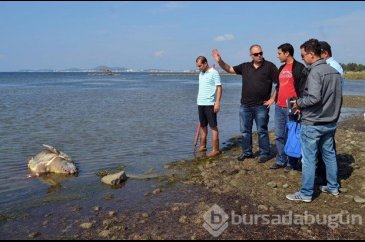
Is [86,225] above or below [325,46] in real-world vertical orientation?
below

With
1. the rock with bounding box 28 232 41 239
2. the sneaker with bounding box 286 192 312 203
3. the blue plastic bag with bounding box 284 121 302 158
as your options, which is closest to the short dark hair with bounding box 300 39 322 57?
the blue plastic bag with bounding box 284 121 302 158

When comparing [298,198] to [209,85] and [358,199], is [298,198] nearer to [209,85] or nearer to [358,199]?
[358,199]

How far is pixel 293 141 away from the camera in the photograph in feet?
22.1

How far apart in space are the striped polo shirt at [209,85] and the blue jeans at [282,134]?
2.02 m

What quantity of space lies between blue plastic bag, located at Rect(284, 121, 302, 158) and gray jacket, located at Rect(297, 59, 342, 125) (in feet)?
3.68

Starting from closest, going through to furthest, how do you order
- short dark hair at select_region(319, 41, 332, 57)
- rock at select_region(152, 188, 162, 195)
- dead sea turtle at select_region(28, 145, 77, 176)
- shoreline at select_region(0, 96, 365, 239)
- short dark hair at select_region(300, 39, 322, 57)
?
shoreline at select_region(0, 96, 365, 239) → short dark hair at select_region(300, 39, 322, 57) → short dark hair at select_region(319, 41, 332, 57) → rock at select_region(152, 188, 162, 195) → dead sea turtle at select_region(28, 145, 77, 176)

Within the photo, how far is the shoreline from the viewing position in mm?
4703

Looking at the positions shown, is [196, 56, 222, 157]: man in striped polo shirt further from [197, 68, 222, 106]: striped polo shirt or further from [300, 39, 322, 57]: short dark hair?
[300, 39, 322, 57]: short dark hair

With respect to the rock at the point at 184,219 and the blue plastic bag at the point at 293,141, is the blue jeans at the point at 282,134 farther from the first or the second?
the rock at the point at 184,219

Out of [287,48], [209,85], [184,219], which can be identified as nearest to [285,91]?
[287,48]

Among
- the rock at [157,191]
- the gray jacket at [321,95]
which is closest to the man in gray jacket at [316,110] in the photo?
the gray jacket at [321,95]

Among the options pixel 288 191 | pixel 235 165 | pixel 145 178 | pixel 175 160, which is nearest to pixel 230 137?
pixel 175 160

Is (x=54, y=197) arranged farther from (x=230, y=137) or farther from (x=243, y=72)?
(x=230, y=137)

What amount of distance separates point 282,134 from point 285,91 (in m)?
0.87
